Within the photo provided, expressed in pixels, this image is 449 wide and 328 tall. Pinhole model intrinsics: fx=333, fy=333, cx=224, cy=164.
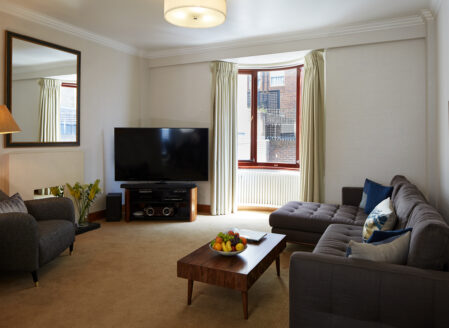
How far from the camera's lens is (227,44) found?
5551 millimetres

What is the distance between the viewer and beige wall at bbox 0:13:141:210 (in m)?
5.05

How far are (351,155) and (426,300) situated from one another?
3286 millimetres

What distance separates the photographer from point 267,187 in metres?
5.99

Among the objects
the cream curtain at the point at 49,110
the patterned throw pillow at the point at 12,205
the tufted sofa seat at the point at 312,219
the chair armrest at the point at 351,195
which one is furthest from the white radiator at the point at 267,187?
the patterned throw pillow at the point at 12,205

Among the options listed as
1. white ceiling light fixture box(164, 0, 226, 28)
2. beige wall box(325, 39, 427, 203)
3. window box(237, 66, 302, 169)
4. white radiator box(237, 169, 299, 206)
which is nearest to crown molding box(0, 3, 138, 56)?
window box(237, 66, 302, 169)

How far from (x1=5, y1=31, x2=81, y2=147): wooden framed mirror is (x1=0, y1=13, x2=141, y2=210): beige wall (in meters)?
0.13

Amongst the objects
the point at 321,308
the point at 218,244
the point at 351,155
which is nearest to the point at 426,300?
the point at 321,308

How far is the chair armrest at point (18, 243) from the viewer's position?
2832mm

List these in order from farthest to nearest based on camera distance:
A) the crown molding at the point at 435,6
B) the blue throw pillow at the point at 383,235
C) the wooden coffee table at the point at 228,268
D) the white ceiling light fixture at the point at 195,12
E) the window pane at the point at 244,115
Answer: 1. the window pane at the point at 244,115
2. the crown molding at the point at 435,6
3. the white ceiling light fixture at the point at 195,12
4. the wooden coffee table at the point at 228,268
5. the blue throw pillow at the point at 383,235

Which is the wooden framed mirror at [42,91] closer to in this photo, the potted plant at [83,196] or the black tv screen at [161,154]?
the potted plant at [83,196]

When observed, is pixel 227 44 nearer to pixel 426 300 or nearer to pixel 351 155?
pixel 351 155

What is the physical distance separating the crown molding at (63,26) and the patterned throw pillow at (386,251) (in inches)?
181

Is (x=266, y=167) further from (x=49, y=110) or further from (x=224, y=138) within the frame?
(x=49, y=110)

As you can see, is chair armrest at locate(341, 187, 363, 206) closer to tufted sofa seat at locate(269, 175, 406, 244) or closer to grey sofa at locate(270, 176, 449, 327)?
tufted sofa seat at locate(269, 175, 406, 244)
